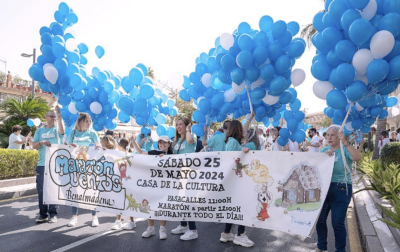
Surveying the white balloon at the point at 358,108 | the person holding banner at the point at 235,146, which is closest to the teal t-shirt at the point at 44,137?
the person holding banner at the point at 235,146

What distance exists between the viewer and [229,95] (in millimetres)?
6715

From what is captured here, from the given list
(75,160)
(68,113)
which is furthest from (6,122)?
(75,160)

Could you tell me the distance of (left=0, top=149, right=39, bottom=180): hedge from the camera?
905 centimetres

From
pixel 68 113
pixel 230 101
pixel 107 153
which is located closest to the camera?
pixel 107 153

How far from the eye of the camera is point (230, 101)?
6.87m

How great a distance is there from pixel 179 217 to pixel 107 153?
1551mm

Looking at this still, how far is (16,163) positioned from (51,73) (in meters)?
4.56

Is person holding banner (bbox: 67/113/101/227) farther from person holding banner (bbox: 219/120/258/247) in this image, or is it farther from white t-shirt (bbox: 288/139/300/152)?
white t-shirt (bbox: 288/139/300/152)

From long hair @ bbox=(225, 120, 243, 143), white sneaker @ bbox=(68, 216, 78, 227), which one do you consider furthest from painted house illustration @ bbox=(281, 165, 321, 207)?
white sneaker @ bbox=(68, 216, 78, 227)

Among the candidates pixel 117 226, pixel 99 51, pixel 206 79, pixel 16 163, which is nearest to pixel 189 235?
pixel 117 226

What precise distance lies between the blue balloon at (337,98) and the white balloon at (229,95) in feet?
8.32

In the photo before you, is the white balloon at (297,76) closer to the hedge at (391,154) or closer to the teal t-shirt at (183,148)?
the teal t-shirt at (183,148)

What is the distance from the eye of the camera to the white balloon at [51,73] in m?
6.19

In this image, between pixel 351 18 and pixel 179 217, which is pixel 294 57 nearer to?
pixel 351 18
